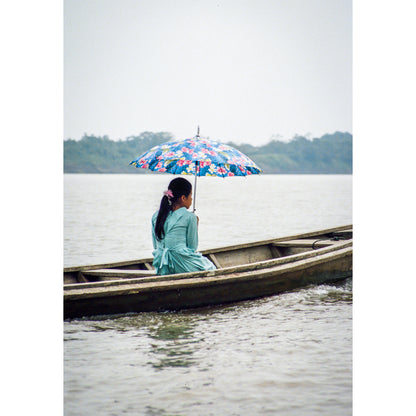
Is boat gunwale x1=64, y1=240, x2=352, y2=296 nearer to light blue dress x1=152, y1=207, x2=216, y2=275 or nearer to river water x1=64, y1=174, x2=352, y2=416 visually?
light blue dress x1=152, y1=207, x2=216, y2=275

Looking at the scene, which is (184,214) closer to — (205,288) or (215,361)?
(205,288)

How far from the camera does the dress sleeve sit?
4316mm

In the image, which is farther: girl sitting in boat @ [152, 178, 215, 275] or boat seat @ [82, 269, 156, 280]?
boat seat @ [82, 269, 156, 280]

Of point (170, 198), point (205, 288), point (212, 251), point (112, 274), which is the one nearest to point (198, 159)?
point (170, 198)

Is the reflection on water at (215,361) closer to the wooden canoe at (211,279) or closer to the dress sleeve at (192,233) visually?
the wooden canoe at (211,279)

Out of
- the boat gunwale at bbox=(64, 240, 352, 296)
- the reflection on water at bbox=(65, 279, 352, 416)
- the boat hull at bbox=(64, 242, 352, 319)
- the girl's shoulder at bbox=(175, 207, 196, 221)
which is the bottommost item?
the reflection on water at bbox=(65, 279, 352, 416)

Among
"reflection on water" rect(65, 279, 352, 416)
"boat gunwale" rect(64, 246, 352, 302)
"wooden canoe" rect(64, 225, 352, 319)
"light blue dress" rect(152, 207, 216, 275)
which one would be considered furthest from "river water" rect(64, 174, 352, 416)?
"light blue dress" rect(152, 207, 216, 275)

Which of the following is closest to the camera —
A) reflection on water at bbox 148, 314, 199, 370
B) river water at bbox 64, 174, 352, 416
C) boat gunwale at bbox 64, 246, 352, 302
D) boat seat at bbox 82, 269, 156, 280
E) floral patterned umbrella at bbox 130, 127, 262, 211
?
river water at bbox 64, 174, 352, 416

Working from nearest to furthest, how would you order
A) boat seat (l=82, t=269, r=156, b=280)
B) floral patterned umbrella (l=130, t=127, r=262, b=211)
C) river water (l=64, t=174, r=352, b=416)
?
river water (l=64, t=174, r=352, b=416) → floral patterned umbrella (l=130, t=127, r=262, b=211) → boat seat (l=82, t=269, r=156, b=280)

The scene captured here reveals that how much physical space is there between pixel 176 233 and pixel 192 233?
121 mm

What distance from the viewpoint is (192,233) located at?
438cm
